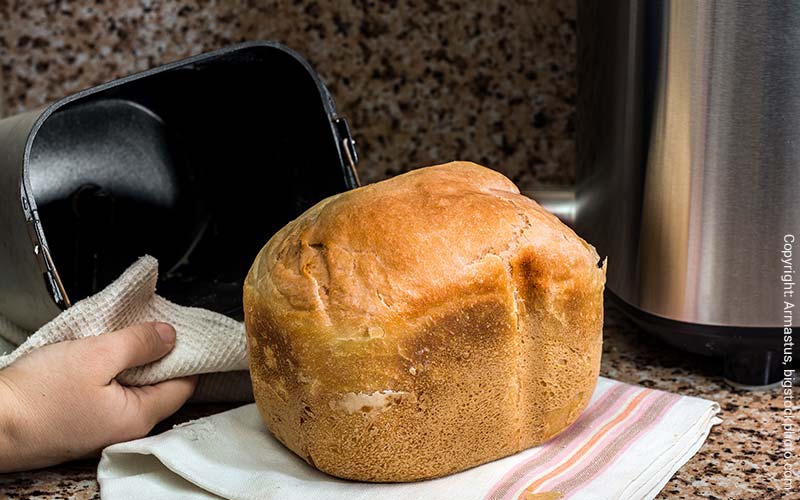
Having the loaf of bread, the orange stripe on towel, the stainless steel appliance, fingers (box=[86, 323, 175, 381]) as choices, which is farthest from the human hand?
the stainless steel appliance

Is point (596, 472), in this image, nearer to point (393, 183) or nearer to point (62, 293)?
point (393, 183)

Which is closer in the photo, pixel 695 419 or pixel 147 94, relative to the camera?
pixel 695 419

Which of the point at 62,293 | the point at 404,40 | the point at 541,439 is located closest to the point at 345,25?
the point at 404,40

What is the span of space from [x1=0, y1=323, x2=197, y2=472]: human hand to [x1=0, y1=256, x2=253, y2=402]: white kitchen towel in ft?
0.06

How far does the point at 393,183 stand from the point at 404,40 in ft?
1.74

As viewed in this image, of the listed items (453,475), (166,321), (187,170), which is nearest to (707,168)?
Answer: (453,475)

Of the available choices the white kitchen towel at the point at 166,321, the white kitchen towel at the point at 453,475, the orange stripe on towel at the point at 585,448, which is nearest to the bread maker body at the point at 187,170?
the white kitchen towel at the point at 166,321

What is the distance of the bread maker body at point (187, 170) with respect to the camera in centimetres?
85

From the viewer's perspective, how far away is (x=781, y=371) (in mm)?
756

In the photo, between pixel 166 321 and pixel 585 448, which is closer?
Result: pixel 585 448

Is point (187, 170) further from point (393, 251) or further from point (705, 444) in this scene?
point (705, 444)

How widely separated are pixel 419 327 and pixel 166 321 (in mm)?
286

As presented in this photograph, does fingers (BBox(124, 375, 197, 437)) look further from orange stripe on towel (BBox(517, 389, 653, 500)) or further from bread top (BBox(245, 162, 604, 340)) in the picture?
orange stripe on towel (BBox(517, 389, 653, 500))

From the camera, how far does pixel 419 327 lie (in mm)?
550
